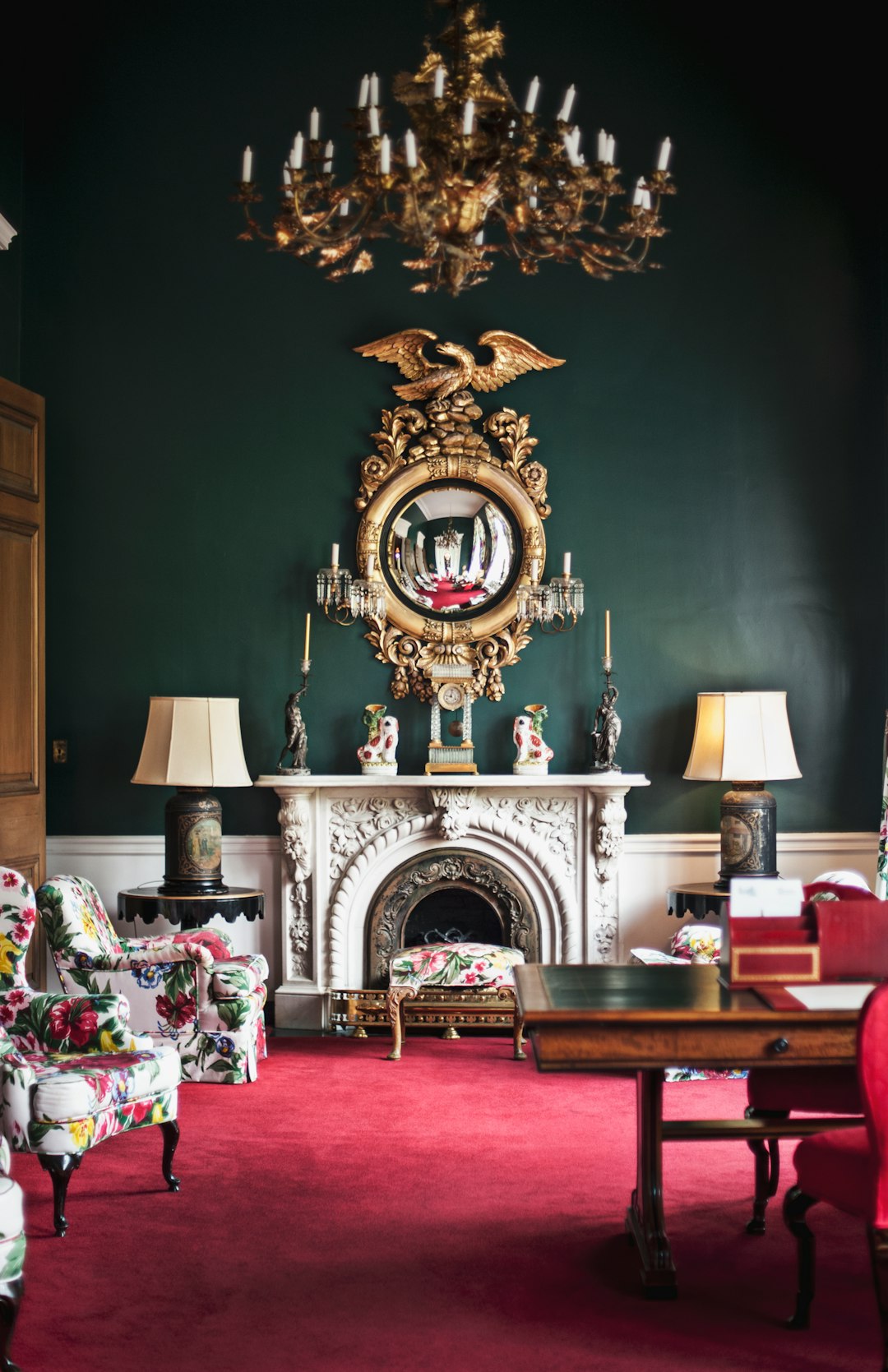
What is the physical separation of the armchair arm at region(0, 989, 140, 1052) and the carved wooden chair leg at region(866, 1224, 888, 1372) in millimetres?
2504

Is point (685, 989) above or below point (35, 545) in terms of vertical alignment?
below

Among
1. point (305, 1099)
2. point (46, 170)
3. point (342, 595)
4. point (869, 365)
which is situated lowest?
point (305, 1099)

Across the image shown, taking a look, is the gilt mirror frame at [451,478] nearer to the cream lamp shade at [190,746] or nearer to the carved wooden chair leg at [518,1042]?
the cream lamp shade at [190,746]

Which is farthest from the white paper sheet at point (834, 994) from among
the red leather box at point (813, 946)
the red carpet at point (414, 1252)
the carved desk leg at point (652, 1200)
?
the red carpet at point (414, 1252)

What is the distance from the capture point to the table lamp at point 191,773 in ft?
19.9

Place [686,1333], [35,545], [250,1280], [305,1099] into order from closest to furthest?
[686,1333] → [250,1280] → [305,1099] → [35,545]

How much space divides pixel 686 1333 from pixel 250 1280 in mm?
1134

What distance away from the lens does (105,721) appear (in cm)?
671

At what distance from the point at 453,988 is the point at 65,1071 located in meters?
2.37

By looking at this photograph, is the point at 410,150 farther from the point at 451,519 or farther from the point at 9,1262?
the point at 451,519

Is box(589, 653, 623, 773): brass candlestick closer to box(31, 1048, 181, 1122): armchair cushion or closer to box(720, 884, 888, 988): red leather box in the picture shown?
box(31, 1048, 181, 1122): armchair cushion

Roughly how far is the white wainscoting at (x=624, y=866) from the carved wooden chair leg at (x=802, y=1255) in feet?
11.2

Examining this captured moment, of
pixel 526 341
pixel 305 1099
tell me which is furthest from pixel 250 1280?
pixel 526 341

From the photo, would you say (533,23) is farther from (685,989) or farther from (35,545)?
(685,989)
